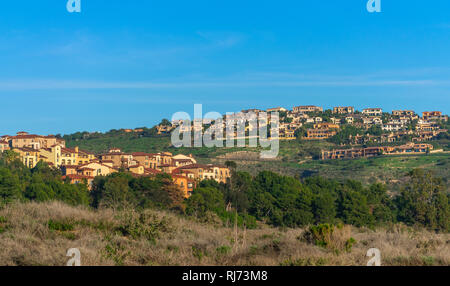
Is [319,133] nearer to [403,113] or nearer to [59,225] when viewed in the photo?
[403,113]

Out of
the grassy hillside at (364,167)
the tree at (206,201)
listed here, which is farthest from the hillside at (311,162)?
the tree at (206,201)

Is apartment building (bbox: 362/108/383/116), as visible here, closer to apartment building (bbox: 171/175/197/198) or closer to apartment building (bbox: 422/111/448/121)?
apartment building (bbox: 422/111/448/121)

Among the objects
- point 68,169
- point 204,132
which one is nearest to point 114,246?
point 68,169

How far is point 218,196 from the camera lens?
3972 cm

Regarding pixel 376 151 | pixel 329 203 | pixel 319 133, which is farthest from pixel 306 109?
pixel 329 203

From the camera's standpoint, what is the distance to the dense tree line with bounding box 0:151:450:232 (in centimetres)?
3669

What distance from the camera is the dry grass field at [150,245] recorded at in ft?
27.7

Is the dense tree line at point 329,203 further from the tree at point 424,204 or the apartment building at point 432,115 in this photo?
the apartment building at point 432,115

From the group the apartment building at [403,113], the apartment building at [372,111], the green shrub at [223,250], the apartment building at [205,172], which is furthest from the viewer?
the apartment building at [372,111]

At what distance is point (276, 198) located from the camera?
136ft

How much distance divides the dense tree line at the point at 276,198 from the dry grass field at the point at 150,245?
2259cm

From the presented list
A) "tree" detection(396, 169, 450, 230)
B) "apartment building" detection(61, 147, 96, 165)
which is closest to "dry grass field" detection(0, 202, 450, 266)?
"tree" detection(396, 169, 450, 230)

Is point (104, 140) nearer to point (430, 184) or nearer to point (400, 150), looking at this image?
point (400, 150)
